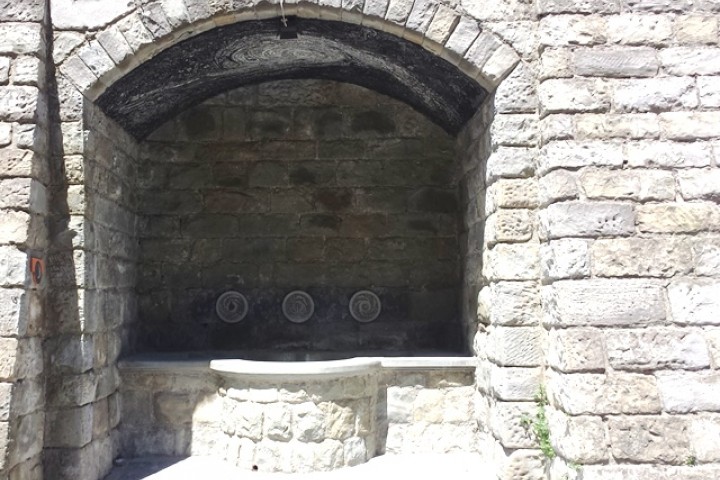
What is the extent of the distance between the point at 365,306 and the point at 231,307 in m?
1.10

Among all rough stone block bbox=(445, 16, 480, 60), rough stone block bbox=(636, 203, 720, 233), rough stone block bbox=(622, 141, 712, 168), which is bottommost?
rough stone block bbox=(636, 203, 720, 233)

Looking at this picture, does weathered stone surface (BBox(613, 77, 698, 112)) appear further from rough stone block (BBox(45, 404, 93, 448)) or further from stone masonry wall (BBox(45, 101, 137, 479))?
rough stone block (BBox(45, 404, 93, 448))

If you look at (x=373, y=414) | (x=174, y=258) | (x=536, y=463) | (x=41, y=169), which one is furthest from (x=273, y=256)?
(x=536, y=463)

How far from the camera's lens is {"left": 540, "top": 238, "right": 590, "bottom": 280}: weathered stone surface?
306 cm

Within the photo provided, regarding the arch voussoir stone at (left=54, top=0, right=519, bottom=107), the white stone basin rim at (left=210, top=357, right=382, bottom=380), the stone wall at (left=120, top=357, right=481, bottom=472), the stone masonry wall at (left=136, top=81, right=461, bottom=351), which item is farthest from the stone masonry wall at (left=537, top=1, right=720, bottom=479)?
the stone masonry wall at (left=136, top=81, right=461, bottom=351)

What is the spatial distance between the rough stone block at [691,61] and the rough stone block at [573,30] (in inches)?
14.3

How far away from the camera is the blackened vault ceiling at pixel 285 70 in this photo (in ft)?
12.3

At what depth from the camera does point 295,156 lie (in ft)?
16.1

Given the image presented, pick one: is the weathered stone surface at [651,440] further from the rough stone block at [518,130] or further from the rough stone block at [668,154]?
the rough stone block at [518,130]

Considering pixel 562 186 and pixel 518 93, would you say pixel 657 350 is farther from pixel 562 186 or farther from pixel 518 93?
pixel 518 93

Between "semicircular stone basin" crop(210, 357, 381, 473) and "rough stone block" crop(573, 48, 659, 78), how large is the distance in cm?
222

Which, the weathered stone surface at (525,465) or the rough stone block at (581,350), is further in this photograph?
the weathered stone surface at (525,465)

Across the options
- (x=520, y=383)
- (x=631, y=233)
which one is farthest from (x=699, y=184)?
(x=520, y=383)

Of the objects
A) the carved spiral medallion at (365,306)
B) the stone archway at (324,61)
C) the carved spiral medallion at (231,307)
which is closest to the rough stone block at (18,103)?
the stone archway at (324,61)
